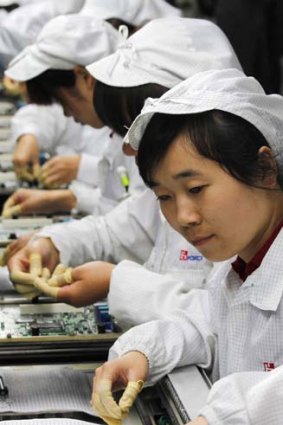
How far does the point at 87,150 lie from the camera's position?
13.7ft

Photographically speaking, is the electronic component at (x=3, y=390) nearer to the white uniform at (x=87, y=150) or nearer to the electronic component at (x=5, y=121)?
the white uniform at (x=87, y=150)

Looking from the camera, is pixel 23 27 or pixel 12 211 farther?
pixel 23 27

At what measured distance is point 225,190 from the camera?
5.46 ft

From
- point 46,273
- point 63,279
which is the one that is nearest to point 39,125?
point 46,273

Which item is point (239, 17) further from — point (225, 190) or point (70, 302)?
point (225, 190)

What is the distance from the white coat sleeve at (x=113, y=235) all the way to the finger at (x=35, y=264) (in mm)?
127

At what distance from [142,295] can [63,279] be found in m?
0.25

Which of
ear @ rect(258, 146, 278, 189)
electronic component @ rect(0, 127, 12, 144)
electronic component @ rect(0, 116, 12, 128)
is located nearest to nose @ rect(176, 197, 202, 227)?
ear @ rect(258, 146, 278, 189)

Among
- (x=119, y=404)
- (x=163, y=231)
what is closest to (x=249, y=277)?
(x=119, y=404)

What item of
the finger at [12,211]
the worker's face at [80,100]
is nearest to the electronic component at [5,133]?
the finger at [12,211]

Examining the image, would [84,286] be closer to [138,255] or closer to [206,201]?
[138,255]

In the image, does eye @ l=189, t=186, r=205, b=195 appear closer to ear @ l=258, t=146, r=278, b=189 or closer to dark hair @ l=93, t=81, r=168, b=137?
ear @ l=258, t=146, r=278, b=189

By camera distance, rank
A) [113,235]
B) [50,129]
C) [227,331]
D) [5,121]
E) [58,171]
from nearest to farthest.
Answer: [227,331] < [113,235] < [58,171] < [50,129] < [5,121]

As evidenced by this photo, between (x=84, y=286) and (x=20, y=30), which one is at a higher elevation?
(x=84, y=286)
